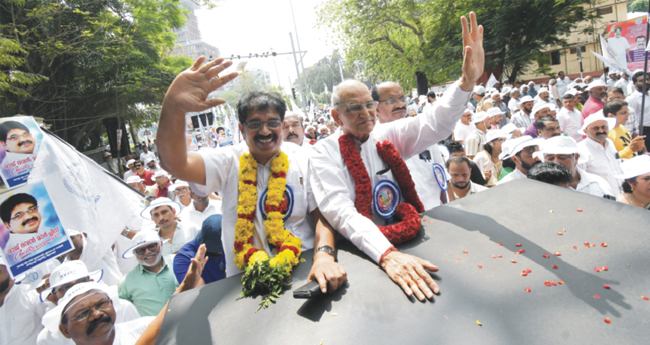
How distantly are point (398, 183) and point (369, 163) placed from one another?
234 millimetres

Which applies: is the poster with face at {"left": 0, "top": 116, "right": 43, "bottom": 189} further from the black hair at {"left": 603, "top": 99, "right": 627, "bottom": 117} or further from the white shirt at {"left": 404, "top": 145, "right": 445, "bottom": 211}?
the black hair at {"left": 603, "top": 99, "right": 627, "bottom": 117}

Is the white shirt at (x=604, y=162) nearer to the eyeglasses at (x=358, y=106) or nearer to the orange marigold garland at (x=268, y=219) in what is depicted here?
the eyeglasses at (x=358, y=106)

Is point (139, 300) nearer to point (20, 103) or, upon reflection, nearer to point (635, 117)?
point (635, 117)

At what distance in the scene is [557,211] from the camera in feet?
6.08

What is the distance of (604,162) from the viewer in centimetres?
406

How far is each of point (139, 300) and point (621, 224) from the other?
12.0ft

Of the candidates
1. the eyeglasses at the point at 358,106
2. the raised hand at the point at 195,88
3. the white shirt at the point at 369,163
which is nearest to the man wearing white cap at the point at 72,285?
the raised hand at the point at 195,88

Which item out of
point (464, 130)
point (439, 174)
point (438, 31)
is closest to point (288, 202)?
point (439, 174)

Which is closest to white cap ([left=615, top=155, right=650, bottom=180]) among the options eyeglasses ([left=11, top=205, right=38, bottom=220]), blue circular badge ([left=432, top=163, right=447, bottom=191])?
blue circular badge ([left=432, top=163, right=447, bottom=191])

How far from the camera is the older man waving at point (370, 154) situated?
197cm

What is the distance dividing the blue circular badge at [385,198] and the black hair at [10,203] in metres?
2.68

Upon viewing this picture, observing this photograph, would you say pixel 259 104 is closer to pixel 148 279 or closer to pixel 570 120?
pixel 148 279

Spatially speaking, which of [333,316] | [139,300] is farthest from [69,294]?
[333,316]

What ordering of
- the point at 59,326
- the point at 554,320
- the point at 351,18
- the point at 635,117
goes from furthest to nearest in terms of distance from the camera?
the point at 351,18 → the point at 635,117 → the point at 59,326 → the point at 554,320
